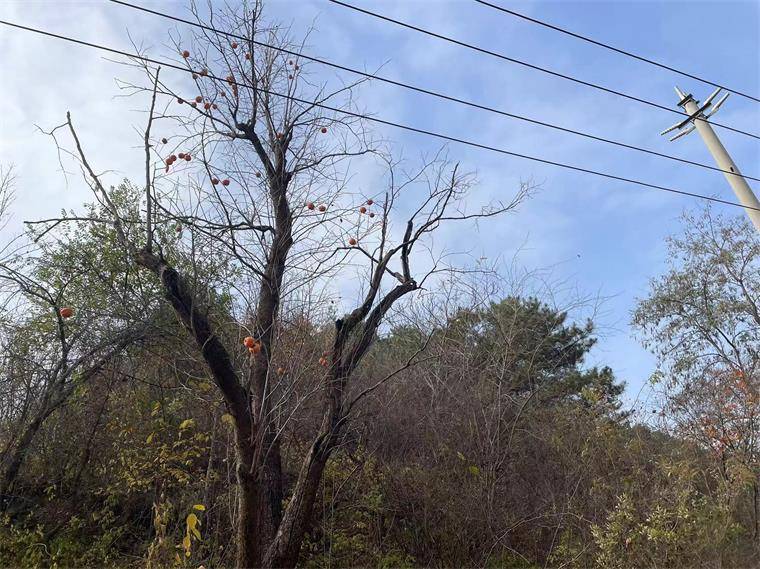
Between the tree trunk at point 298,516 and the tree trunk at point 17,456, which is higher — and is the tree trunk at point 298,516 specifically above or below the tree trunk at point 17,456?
below

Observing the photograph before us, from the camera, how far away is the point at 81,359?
661 centimetres

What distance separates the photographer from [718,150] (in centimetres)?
805

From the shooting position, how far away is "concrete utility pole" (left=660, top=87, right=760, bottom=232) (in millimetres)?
7602

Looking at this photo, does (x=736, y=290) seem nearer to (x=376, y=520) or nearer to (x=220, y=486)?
(x=376, y=520)

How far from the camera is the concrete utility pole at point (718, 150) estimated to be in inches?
299

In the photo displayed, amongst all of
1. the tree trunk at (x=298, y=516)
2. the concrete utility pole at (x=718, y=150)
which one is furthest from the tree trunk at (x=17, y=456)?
the concrete utility pole at (x=718, y=150)

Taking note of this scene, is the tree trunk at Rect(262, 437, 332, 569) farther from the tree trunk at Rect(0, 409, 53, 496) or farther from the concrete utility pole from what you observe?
the concrete utility pole

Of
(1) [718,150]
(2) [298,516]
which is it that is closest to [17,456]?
(2) [298,516]

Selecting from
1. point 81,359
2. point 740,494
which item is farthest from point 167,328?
point 740,494

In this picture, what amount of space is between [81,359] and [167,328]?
3.10ft

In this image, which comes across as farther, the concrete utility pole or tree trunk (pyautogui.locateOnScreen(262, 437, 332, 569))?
the concrete utility pole

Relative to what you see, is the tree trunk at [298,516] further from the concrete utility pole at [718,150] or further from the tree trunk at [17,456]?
the concrete utility pole at [718,150]

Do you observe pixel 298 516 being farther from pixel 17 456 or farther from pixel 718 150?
pixel 718 150

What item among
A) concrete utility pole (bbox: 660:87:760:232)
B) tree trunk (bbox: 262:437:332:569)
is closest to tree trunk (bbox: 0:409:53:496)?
tree trunk (bbox: 262:437:332:569)
